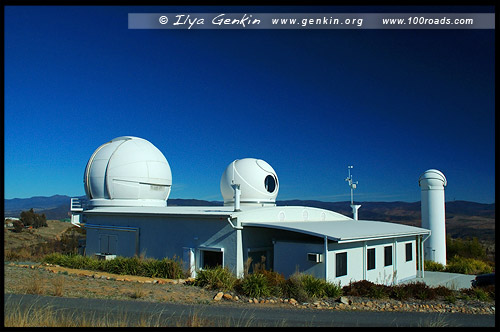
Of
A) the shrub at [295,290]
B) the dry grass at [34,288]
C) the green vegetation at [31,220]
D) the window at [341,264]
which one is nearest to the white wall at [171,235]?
the window at [341,264]

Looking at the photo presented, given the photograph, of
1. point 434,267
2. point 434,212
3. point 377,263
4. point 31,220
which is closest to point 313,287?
point 377,263

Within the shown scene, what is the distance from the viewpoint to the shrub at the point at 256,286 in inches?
412

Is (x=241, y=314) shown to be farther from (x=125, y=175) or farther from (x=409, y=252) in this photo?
(x=125, y=175)

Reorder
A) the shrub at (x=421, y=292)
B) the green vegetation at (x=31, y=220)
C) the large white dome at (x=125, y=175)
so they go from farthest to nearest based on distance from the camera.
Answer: the green vegetation at (x=31, y=220)
the large white dome at (x=125, y=175)
the shrub at (x=421, y=292)

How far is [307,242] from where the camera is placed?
1420 cm

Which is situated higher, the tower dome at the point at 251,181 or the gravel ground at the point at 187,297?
the tower dome at the point at 251,181

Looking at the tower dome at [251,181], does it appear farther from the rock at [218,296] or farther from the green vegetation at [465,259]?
the rock at [218,296]

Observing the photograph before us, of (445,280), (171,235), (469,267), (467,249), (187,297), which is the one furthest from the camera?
(467,249)

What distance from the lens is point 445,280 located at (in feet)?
55.8

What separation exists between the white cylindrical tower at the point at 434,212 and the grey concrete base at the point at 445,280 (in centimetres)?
280

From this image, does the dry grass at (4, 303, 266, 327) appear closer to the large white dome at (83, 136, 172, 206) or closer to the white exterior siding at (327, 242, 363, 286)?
the white exterior siding at (327, 242, 363, 286)

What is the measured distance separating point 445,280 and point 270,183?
27.6ft

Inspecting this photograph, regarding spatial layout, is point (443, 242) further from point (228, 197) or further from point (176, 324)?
point (176, 324)

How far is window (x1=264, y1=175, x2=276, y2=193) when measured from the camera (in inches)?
808
